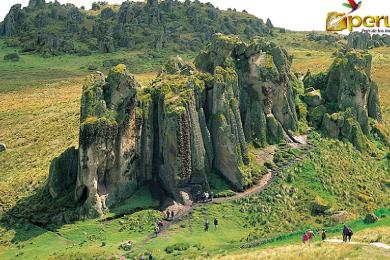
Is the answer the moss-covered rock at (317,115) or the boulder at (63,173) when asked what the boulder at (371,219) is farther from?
the boulder at (63,173)

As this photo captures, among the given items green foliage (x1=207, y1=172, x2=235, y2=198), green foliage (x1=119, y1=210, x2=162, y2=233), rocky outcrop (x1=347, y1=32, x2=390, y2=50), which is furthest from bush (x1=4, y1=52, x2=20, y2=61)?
green foliage (x1=119, y1=210, x2=162, y2=233)

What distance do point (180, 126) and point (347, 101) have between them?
27.2 metres

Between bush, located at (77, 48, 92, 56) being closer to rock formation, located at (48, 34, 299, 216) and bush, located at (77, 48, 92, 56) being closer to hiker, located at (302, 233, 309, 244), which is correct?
rock formation, located at (48, 34, 299, 216)

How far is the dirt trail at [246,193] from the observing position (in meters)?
49.5

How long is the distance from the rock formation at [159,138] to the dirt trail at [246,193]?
31.9 inches

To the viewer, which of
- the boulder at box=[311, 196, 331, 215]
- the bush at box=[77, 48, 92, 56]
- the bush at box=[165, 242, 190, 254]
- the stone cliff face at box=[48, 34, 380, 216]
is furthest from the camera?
the bush at box=[77, 48, 92, 56]

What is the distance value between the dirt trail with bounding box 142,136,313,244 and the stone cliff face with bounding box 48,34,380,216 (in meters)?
0.87

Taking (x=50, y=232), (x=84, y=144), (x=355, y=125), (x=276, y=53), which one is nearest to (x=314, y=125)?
(x=355, y=125)

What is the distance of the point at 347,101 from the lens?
7019 centimetres

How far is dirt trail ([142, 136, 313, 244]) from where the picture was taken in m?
49.5

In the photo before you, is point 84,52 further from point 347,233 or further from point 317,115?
point 347,233

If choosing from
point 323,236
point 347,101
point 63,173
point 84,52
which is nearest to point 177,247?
point 323,236

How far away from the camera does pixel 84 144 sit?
49.9m

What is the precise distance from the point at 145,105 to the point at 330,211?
823 inches
